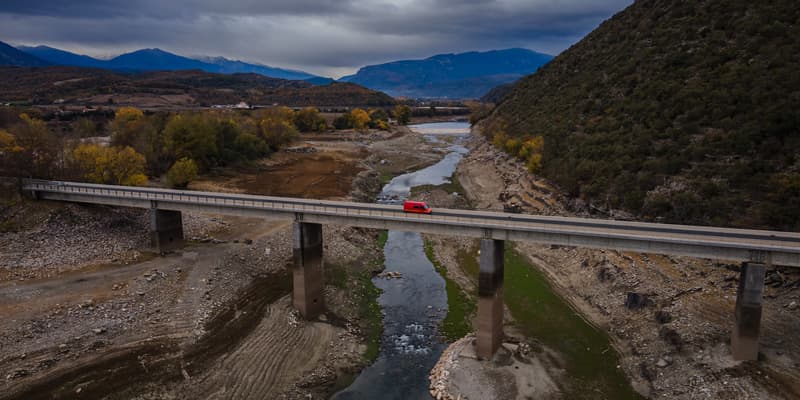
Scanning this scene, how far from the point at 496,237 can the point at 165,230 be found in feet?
109

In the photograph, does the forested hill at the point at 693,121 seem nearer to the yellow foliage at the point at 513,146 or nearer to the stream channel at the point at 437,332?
the yellow foliage at the point at 513,146

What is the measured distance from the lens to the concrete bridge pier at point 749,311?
91.0 ft

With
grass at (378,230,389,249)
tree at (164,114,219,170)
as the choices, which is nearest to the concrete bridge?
grass at (378,230,389,249)

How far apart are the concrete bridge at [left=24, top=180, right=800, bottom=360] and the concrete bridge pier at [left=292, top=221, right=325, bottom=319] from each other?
0.26 ft

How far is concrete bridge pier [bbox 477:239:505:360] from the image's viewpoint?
32.0m

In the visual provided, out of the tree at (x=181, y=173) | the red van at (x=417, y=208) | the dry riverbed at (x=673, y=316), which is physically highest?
the red van at (x=417, y=208)

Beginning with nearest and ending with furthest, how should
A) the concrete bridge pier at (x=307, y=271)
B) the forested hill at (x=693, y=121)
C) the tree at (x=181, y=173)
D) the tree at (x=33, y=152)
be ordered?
the concrete bridge pier at (x=307, y=271) < the forested hill at (x=693, y=121) < the tree at (x=33, y=152) < the tree at (x=181, y=173)

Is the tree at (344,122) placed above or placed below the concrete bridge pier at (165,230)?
above

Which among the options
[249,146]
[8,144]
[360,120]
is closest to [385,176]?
[249,146]

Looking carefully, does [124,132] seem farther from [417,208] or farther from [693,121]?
[693,121]

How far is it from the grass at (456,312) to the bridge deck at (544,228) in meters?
8.28

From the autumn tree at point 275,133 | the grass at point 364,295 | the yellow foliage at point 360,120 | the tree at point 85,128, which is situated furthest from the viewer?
the yellow foliage at point 360,120

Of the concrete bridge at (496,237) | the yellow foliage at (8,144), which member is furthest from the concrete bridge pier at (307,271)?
the yellow foliage at (8,144)

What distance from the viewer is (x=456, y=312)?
40250 mm
